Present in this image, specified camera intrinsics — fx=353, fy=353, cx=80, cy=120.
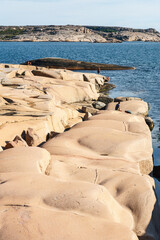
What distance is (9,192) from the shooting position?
6758mm

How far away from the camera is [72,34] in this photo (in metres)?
158

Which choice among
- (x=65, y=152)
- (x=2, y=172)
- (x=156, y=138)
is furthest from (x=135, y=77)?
(x=2, y=172)

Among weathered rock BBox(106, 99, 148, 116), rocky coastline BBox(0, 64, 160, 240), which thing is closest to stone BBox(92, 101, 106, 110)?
weathered rock BBox(106, 99, 148, 116)

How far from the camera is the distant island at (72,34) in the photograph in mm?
154750

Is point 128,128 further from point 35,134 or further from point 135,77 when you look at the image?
point 135,77

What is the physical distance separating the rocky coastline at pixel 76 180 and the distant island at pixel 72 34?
143982 millimetres

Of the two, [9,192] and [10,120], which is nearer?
[9,192]

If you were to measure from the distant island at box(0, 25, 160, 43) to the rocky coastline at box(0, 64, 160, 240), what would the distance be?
143982 mm

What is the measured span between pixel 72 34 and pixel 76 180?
154593 mm

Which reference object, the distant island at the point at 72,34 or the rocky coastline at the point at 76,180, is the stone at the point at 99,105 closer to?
the rocky coastline at the point at 76,180

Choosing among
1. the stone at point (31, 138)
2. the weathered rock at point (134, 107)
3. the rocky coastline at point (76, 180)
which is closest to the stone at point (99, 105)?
the weathered rock at point (134, 107)

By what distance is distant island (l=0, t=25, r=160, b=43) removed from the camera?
155 meters

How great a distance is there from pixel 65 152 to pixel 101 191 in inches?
131

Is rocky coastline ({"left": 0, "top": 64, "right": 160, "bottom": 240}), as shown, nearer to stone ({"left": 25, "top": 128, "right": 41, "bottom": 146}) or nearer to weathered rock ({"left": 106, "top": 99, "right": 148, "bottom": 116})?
stone ({"left": 25, "top": 128, "right": 41, "bottom": 146})
